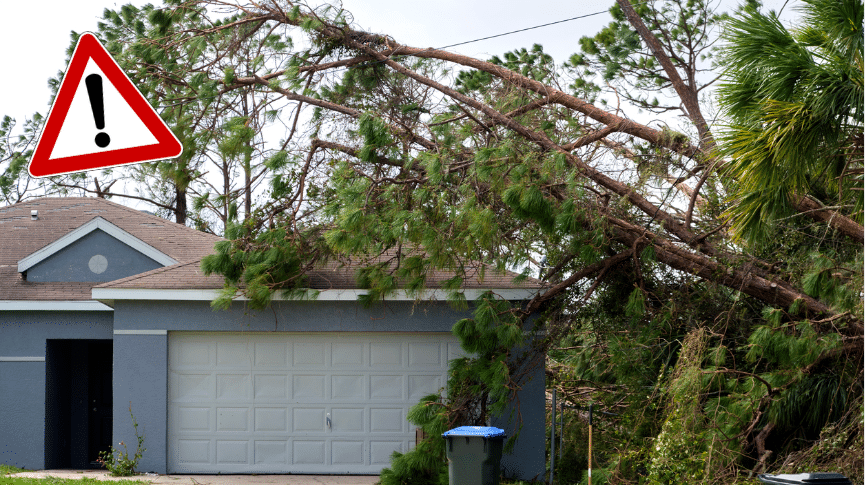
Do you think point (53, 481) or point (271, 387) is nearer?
point (53, 481)

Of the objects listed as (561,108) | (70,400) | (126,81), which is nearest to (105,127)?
(126,81)

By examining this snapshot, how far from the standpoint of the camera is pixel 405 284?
11.8 meters

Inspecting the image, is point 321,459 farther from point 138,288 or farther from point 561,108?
point 561,108

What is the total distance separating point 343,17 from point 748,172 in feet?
25.2

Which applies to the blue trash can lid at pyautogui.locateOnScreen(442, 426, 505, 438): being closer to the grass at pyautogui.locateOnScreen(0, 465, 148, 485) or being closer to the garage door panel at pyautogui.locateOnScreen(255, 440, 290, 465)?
the garage door panel at pyautogui.locateOnScreen(255, 440, 290, 465)

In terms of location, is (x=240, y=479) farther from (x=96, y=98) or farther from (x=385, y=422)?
(x=96, y=98)

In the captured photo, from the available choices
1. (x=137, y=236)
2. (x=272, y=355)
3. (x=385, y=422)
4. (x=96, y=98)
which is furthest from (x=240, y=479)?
(x=96, y=98)

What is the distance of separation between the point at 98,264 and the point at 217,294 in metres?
3.93

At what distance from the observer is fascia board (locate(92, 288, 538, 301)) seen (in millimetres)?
12672

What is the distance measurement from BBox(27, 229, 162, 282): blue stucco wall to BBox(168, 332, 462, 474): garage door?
9.24ft

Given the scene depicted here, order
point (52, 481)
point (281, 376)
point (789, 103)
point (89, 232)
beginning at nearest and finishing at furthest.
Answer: point (789, 103), point (52, 481), point (281, 376), point (89, 232)

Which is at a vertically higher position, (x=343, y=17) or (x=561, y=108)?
(x=343, y=17)

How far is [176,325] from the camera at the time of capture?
42.9 ft

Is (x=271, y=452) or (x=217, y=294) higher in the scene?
(x=217, y=294)
